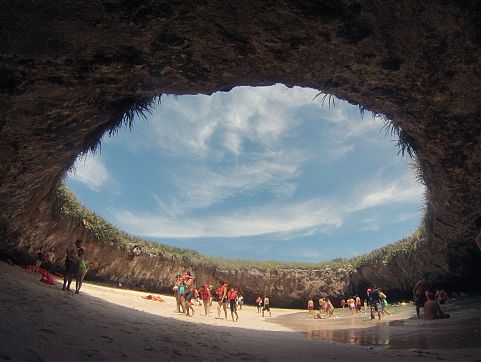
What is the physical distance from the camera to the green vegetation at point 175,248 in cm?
1342

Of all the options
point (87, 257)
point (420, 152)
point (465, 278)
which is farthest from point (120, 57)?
point (465, 278)

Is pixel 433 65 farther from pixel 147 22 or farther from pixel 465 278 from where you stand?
pixel 465 278

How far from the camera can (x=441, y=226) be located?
10453 millimetres

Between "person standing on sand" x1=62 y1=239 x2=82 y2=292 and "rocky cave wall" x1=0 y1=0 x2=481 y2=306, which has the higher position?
"rocky cave wall" x1=0 y1=0 x2=481 y2=306

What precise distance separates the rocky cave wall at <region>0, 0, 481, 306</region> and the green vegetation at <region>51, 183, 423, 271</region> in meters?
6.39

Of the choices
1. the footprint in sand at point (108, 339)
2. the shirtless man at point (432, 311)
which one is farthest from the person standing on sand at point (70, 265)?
the shirtless man at point (432, 311)

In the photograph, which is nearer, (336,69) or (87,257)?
(336,69)

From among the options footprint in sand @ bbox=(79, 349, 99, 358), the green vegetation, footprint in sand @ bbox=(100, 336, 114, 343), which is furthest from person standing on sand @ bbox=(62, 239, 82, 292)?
footprint in sand @ bbox=(79, 349, 99, 358)

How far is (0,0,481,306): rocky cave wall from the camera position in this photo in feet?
12.5

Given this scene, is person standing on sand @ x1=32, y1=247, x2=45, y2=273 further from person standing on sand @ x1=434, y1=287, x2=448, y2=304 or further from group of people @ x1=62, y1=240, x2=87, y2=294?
person standing on sand @ x1=434, y1=287, x2=448, y2=304

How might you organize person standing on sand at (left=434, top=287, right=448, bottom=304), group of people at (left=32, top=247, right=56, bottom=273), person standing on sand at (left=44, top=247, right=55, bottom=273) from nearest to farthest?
group of people at (left=32, top=247, right=56, bottom=273) → person standing on sand at (left=44, top=247, right=55, bottom=273) → person standing on sand at (left=434, top=287, right=448, bottom=304)

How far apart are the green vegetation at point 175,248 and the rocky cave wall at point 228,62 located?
252 inches

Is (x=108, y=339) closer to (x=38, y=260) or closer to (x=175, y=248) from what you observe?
(x=38, y=260)

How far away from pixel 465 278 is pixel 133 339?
14587 mm
